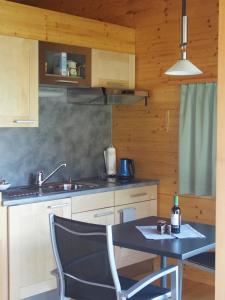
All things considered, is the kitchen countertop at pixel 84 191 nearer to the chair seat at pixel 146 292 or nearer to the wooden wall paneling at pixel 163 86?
the wooden wall paneling at pixel 163 86

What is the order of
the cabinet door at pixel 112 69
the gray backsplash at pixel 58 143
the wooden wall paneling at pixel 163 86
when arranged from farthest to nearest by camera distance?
1. the cabinet door at pixel 112 69
2. the wooden wall paneling at pixel 163 86
3. the gray backsplash at pixel 58 143

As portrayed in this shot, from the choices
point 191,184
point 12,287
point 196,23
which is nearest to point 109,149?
point 191,184

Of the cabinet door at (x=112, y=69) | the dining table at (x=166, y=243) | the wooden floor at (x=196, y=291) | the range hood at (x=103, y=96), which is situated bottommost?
the wooden floor at (x=196, y=291)

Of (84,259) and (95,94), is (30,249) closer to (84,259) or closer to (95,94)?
(84,259)

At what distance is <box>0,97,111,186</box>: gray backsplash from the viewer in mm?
4125

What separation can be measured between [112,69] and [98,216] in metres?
1.39

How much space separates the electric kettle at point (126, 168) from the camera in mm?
4707

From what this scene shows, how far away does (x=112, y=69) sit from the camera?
4.48 metres

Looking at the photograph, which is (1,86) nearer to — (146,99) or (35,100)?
(35,100)

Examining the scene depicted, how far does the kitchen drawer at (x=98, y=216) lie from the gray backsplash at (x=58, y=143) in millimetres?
638

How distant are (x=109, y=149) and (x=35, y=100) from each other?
47.9 inches

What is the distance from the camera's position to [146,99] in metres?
4.67

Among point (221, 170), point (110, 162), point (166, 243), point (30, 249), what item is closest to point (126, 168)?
point (110, 162)

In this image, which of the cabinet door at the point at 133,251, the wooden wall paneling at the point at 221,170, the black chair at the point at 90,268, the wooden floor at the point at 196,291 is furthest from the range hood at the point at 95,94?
the wooden wall paneling at the point at 221,170
